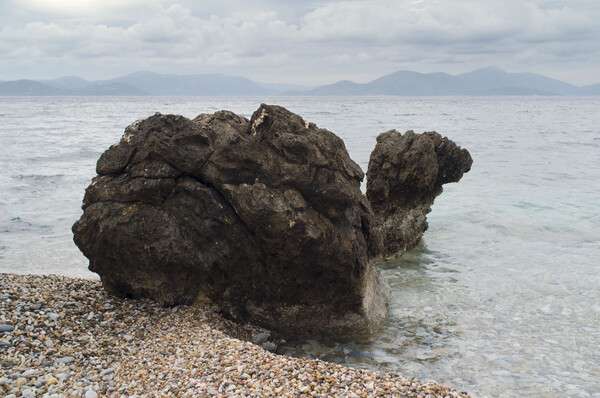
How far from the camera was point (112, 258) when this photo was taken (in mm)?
6633

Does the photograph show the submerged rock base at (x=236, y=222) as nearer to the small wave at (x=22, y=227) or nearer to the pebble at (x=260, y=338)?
the pebble at (x=260, y=338)

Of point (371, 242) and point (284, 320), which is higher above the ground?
point (371, 242)

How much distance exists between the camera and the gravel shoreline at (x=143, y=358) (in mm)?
4715

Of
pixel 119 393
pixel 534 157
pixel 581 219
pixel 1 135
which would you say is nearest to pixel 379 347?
pixel 119 393

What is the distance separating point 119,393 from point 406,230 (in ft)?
24.0

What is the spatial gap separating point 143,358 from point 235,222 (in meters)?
1.93

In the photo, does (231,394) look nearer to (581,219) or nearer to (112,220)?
(112,220)

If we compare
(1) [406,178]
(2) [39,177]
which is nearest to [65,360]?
(1) [406,178]

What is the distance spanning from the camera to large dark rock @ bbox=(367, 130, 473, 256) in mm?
10047

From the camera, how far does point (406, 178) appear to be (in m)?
10.1

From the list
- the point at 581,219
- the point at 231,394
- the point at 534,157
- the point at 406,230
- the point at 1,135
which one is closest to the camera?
the point at 231,394

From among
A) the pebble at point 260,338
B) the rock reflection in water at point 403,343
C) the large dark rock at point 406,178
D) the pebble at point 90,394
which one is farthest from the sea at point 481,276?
the pebble at point 90,394

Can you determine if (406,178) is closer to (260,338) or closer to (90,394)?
(260,338)

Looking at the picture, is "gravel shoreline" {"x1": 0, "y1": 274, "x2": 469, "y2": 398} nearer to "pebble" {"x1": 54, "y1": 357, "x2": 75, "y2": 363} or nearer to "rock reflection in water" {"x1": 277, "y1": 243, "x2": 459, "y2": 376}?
"pebble" {"x1": 54, "y1": 357, "x2": 75, "y2": 363}
